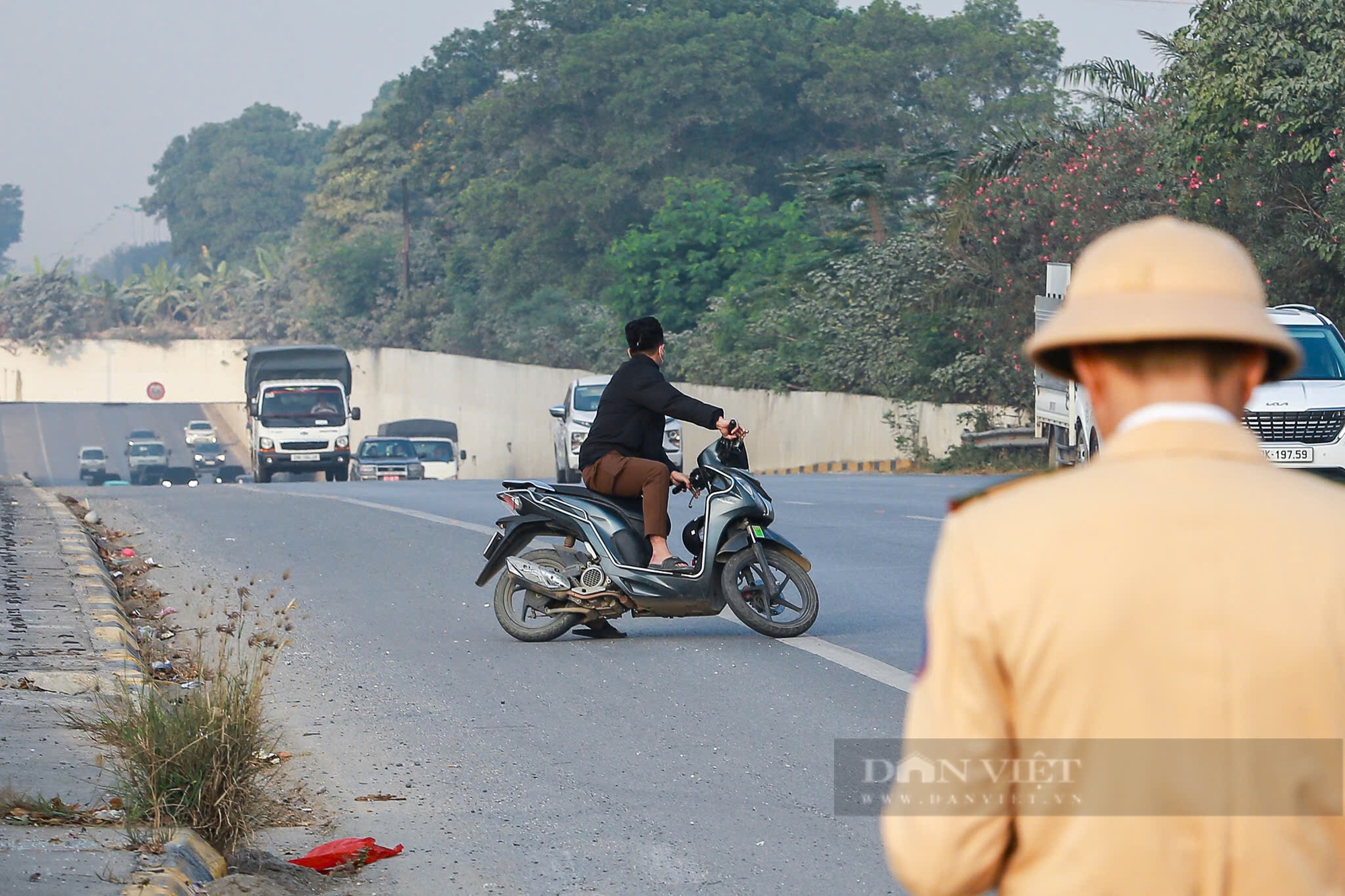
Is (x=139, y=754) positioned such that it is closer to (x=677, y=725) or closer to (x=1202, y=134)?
(x=677, y=725)

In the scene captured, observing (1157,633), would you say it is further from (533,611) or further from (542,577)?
(533,611)

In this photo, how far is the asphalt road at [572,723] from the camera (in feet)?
18.4

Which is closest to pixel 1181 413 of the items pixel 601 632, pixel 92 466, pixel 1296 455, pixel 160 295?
pixel 601 632

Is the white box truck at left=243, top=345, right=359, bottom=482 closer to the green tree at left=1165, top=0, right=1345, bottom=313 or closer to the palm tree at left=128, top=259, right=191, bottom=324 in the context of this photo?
the green tree at left=1165, top=0, right=1345, bottom=313

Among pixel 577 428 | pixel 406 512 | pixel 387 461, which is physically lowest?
pixel 387 461

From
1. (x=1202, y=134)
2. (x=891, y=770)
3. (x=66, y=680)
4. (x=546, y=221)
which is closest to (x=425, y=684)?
(x=66, y=680)

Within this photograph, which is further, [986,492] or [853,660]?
[853,660]

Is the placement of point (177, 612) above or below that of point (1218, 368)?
below

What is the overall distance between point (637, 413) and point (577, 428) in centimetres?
2307

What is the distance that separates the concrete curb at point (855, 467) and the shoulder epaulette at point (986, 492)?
33.4 meters

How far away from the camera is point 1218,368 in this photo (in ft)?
6.50

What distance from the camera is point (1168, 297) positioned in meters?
1.94

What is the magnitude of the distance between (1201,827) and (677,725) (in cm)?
585

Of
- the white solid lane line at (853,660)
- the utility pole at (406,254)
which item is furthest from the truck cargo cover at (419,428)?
the white solid lane line at (853,660)
